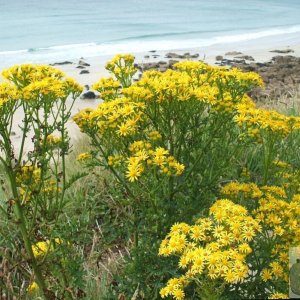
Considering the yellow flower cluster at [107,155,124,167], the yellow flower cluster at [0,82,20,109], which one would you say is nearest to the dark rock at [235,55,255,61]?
the yellow flower cluster at [107,155,124,167]

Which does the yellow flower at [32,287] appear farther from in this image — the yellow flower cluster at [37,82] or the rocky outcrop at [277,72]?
the rocky outcrop at [277,72]

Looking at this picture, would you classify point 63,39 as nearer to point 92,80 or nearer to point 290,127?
point 92,80

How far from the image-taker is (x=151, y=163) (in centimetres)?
305

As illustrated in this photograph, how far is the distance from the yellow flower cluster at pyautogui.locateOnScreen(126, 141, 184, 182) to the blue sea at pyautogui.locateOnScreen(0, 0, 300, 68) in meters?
18.5

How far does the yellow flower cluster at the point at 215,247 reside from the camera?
2615mm

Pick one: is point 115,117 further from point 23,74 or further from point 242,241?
point 242,241

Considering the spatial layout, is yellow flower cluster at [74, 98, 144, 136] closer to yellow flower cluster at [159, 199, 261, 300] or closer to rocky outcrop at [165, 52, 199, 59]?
yellow flower cluster at [159, 199, 261, 300]

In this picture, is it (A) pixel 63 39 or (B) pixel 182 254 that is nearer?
(B) pixel 182 254

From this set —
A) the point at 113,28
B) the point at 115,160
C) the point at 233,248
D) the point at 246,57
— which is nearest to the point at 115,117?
the point at 115,160

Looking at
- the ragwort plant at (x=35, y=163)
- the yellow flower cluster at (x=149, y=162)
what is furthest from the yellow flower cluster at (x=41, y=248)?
the yellow flower cluster at (x=149, y=162)

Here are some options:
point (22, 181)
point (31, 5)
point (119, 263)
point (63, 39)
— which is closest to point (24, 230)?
point (22, 181)

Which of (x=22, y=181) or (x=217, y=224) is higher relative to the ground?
(x=22, y=181)

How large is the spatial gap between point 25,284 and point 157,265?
63.6 inches

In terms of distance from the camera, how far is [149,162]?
302 cm
